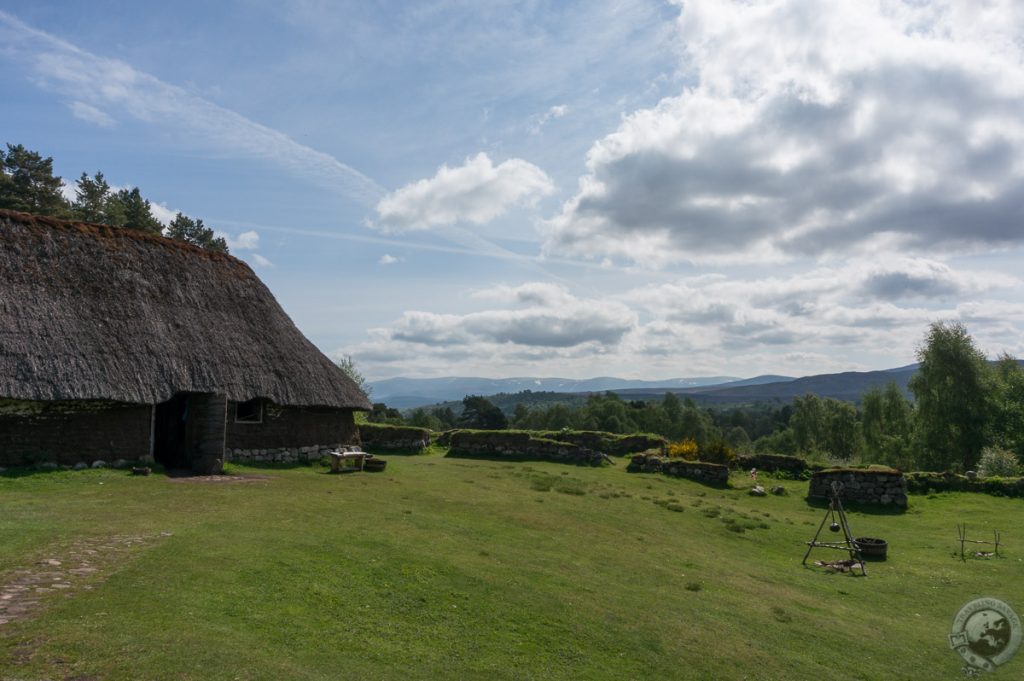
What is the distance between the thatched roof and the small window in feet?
2.89

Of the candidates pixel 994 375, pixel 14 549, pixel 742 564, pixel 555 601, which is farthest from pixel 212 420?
pixel 994 375

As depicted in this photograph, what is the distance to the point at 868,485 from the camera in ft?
75.4

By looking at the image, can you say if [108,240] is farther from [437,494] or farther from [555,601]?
[555,601]

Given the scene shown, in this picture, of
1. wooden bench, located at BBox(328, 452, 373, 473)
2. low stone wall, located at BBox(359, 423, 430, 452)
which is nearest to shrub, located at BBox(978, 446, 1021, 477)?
low stone wall, located at BBox(359, 423, 430, 452)

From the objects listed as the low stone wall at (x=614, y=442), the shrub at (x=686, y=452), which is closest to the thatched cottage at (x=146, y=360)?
the low stone wall at (x=614, y=442)

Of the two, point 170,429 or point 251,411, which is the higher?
point 251,411

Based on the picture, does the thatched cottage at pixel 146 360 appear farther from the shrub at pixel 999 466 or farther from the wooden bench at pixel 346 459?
the shrub at pixel 999 466

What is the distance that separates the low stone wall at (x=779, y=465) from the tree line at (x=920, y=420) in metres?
1.40

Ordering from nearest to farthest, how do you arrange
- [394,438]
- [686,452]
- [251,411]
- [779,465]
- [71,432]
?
[71,432], [251,411], [779,465], [686,452], [394,438]

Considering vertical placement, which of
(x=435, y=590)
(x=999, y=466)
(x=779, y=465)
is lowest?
(x=999, y=466)

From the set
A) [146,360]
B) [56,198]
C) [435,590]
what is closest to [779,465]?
[435,590]

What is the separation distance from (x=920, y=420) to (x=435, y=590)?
160 feet

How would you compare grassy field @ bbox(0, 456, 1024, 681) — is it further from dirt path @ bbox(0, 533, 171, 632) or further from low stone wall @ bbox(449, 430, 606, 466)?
low stone wall @ bbox(449, 430, 606, 466)

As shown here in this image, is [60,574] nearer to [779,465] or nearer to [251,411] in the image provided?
[251,411]
